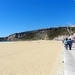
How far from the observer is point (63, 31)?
197 metres

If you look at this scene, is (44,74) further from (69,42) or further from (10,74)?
(69,42)

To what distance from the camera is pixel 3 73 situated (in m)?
6.80

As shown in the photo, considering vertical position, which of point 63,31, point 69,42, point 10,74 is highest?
point 63,31

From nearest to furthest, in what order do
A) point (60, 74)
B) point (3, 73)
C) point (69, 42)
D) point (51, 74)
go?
point (60, 74), point (51, 74), point (3, 73), point (69, 42)

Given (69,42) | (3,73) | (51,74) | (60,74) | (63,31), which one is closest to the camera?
(60,74)

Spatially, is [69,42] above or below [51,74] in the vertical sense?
above

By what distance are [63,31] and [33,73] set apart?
631ft

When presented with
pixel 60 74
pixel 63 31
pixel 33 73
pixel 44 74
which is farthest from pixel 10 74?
pixel 63 31

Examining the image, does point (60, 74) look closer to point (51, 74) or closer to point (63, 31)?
point (51, 74)

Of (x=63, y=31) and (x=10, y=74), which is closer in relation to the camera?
(x=10, y=74)

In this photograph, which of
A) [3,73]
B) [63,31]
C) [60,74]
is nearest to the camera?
[60,74]

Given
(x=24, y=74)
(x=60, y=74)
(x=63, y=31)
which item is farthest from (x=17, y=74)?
(x=63, y=31)

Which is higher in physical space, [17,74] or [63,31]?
[63,31]

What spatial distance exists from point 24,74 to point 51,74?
0.99m
